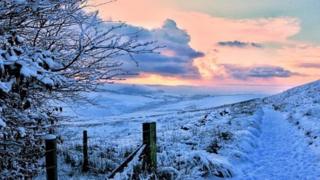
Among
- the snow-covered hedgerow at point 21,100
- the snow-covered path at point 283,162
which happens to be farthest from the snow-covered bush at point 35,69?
the snow-covered path at point 283,162

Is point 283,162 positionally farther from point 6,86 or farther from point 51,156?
point 6,86

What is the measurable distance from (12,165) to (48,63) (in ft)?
7.92

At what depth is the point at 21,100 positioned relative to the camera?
5.81m

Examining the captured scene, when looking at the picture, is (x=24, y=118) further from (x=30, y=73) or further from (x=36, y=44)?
(x=30, y=73)

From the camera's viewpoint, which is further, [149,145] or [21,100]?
[149,145]

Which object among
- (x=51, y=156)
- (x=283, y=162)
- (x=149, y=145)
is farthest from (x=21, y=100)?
(x=283, y=162)

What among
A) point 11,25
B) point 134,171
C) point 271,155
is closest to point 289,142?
point 271,155

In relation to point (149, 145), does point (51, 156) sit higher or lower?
higher

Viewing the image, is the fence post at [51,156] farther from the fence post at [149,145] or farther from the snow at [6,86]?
the fence post at [149,145]

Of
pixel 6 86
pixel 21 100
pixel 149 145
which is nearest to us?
pixel 6 86

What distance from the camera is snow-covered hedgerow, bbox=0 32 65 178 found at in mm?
4676

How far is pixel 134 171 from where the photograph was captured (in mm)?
8383

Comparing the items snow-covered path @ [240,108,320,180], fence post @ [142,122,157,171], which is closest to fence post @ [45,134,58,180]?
fence post @ [142,122,157,171]

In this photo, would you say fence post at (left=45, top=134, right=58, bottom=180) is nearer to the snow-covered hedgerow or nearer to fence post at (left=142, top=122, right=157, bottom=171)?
the snow-covered hedgerow
